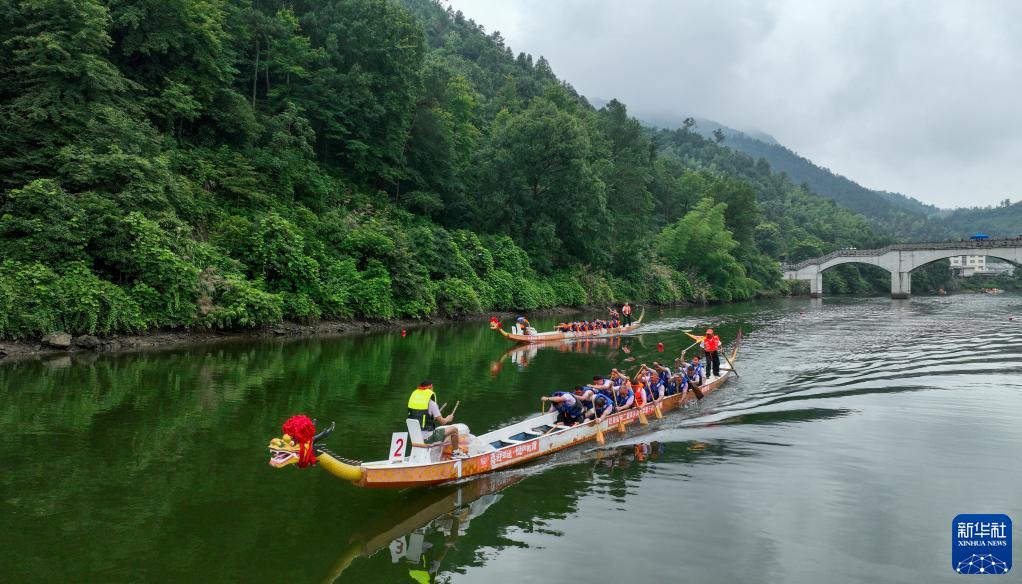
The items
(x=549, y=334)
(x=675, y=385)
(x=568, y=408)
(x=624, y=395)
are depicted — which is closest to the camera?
(x=568, y=408)

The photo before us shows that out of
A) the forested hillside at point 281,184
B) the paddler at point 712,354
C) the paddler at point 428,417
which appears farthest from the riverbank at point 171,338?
the paddler at point 712,354

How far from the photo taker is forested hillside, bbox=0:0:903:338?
2506cm

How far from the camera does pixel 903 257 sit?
3595 inches

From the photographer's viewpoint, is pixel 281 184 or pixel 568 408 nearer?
pixel 568 408

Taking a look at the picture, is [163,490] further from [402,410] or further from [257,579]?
[402,410]

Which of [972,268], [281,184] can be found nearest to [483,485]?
[281,184]

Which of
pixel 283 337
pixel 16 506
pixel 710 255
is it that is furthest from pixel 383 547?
pixel 710 255

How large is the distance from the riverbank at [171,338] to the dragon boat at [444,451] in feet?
55.7

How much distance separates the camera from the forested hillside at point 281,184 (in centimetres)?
2506

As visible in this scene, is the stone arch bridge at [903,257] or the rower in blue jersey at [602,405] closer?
the rower in blue jersey at [602,405]

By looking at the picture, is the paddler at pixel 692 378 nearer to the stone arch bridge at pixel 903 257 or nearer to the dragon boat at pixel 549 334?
the dragon boat at pixel 549 334

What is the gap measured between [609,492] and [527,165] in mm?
50709

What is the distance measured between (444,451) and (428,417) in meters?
0.75

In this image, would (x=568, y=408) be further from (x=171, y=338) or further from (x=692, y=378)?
(x=171, y=338)
